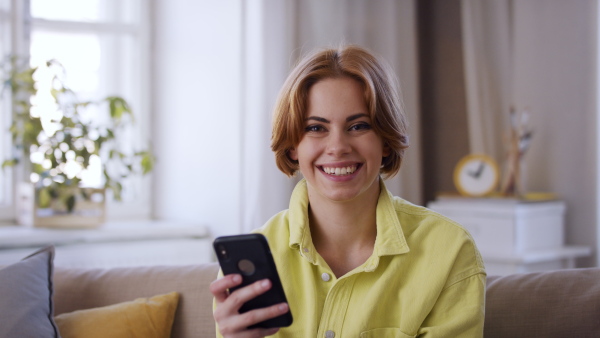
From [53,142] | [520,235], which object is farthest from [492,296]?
[53,142]

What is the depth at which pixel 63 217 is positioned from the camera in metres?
2.82

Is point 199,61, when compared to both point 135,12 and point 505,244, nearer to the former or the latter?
point 135,12

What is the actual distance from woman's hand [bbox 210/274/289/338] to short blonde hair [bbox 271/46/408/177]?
12.9 inches

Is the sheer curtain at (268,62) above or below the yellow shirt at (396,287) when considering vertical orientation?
above

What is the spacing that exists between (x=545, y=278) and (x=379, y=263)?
0.46 metres

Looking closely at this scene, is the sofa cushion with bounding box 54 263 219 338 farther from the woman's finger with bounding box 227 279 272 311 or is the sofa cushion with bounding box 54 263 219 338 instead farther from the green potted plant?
the green potted plant

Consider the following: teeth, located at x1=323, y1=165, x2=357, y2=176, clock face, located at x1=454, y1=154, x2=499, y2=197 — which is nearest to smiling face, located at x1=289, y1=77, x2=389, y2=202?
teeth, located at x1=323, y1=165, x2=357, y2=176

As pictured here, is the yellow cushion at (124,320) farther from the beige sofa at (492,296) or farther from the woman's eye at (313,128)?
the woman's eye at (313,128)

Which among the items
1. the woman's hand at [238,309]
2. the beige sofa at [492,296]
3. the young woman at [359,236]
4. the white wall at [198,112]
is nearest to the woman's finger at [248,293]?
the woman's hand at [238,309]

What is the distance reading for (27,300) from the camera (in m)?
1.51

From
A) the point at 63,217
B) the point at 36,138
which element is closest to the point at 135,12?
the point at 36,138

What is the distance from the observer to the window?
10.2 feet

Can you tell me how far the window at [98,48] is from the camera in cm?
311

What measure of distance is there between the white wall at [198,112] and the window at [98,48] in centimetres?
8
